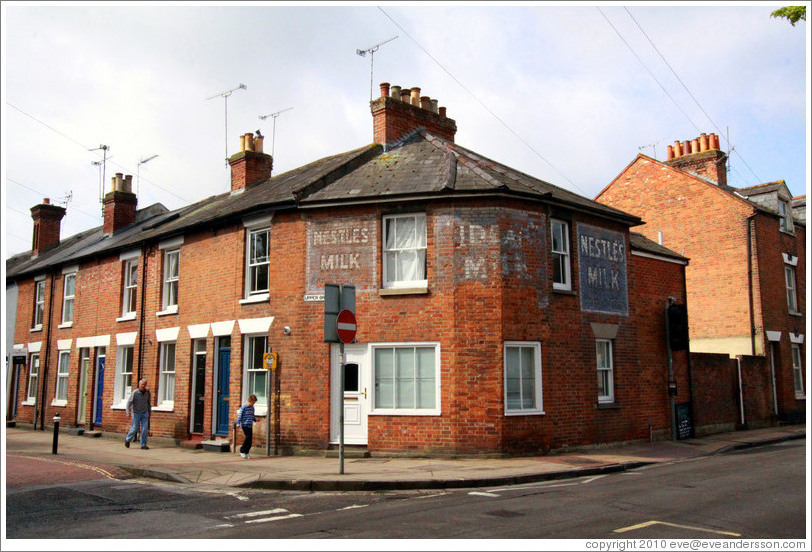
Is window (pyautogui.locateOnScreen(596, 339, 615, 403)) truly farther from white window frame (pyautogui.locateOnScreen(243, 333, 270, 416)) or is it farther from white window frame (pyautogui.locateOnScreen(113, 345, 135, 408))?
white window frame (pyautogui.locateOnScreen(113, 345, 135, 408))

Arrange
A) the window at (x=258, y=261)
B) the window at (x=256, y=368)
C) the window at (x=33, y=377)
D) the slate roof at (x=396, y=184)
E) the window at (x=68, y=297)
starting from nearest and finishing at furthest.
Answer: the slate roof at (x=396, y=184), the window at (x=256, y=368), the window at (x=258, y=261), the window at (x=68, y=297), the window at (x=33, y=377)

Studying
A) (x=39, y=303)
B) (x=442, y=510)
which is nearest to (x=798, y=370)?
(x=442, y=510)

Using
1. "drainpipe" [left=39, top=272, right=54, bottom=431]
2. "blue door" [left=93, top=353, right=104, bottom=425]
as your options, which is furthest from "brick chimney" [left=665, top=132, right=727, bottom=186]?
"drainpipe" [left=39, top=272, right=54, bottom=431]

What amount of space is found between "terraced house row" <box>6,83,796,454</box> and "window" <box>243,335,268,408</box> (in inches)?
1.8

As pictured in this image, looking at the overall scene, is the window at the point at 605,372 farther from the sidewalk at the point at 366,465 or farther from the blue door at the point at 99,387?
the blue door at the point at 99,387

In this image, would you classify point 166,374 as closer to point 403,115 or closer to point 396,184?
point 396,184

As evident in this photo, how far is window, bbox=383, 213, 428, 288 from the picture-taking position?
15.5 meters

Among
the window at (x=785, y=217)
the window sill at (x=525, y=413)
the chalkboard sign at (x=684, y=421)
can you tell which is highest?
the window at (x=785, y=217)

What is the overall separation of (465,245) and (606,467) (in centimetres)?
543

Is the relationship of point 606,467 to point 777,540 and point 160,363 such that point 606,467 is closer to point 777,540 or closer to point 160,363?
point 777,540

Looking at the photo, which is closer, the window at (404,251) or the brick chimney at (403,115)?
the window at (404,251)

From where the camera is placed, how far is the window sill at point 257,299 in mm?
16688

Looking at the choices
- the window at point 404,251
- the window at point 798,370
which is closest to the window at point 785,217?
the window at point 798,370

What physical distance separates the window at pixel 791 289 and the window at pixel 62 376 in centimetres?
2727
